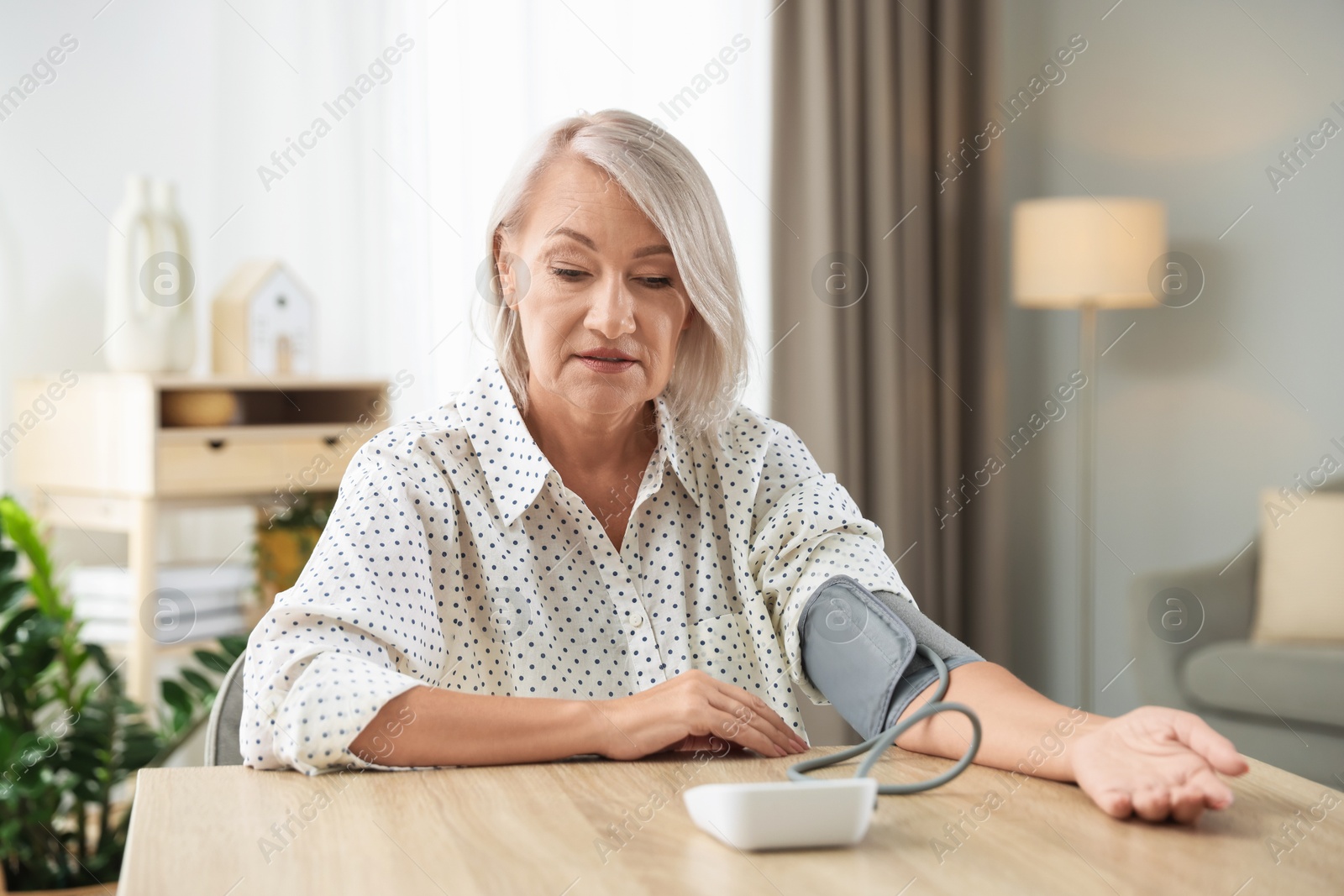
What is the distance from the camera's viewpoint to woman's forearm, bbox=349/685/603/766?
0.92 metres

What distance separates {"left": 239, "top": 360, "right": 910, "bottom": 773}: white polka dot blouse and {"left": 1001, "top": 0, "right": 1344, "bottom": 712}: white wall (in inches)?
50.7

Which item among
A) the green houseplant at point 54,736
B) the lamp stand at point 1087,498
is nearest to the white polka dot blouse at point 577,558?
the green houseplant at point 54,736

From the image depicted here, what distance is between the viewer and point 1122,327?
2.63 m

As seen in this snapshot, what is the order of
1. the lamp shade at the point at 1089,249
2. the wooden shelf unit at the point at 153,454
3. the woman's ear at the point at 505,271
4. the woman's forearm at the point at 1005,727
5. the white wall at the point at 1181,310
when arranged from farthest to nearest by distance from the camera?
the lamp shade at the point at 1089,249, the wooden shelf unit at the point at 153,454, the white wall at the point at 1181,310, the woman's ear at the point at 505,271, the woman's forearm at the point at 1005,727

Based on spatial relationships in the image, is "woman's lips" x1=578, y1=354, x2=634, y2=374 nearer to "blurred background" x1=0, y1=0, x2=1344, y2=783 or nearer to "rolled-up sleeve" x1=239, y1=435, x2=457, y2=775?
"rolled-up sleeve" x1=239, y1=435, x2=457, y2=775

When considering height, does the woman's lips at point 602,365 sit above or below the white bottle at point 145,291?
below

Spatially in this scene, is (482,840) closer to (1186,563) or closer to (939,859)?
(939,859)

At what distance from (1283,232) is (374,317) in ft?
6.67

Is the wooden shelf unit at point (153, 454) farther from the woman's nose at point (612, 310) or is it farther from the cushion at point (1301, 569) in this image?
the cushion at point (1301, 569)

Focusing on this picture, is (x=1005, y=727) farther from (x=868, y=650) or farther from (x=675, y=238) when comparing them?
(x=675, y=238)

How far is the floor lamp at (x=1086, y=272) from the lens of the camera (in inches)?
98.3

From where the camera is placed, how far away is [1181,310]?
8.07 ft

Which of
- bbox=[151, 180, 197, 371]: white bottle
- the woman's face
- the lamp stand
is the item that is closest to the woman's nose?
the woman's face

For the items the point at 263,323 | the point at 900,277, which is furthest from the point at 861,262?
the point at 263,323
